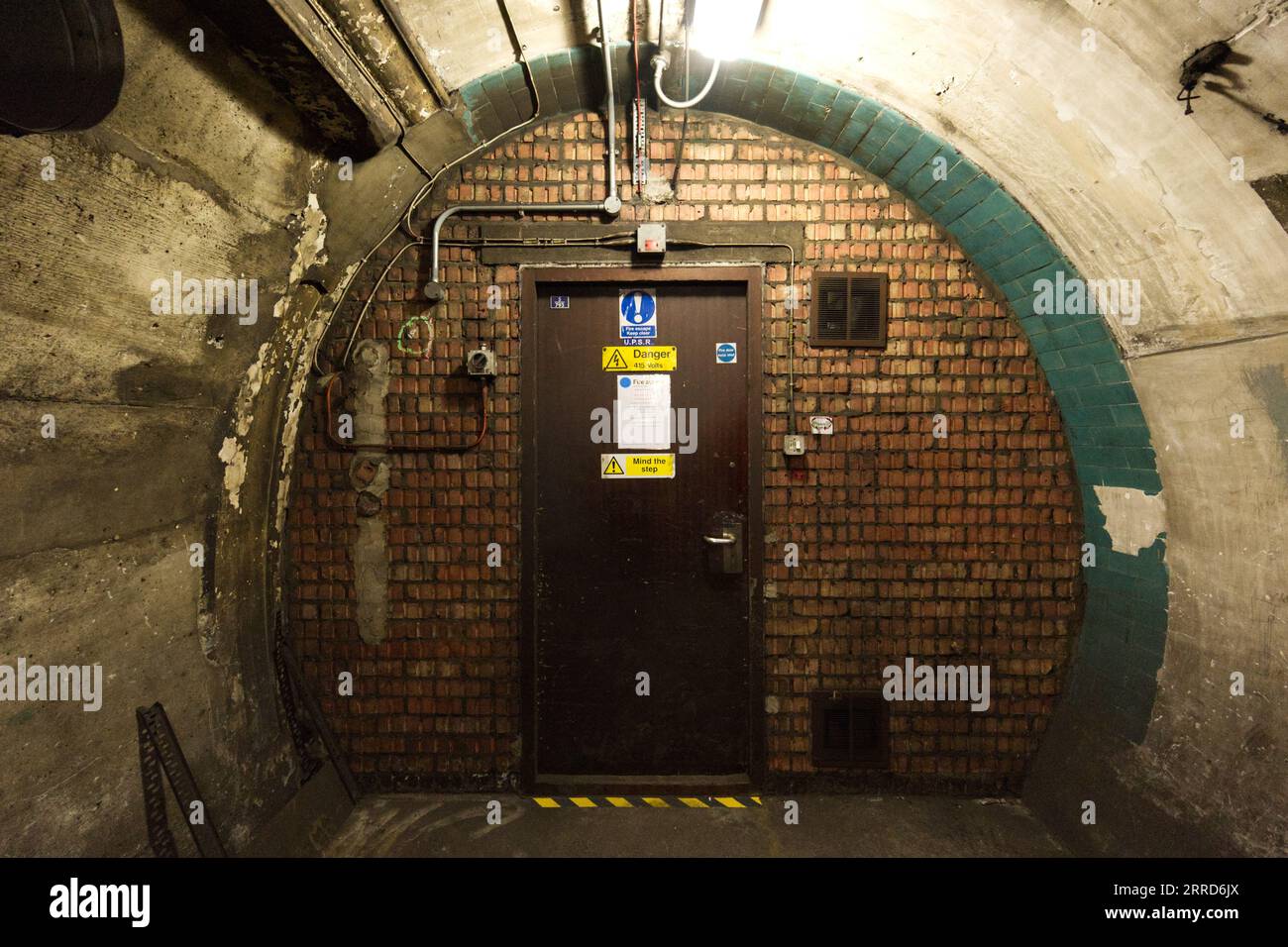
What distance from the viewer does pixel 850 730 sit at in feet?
9.09

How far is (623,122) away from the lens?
2.65m

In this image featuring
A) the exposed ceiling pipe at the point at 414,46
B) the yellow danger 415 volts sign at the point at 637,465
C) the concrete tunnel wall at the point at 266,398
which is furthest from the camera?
the yellow danger 415 volts sign at the point at 637,465

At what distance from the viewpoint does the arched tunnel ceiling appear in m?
1.73

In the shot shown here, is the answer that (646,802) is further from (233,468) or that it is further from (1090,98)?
(1090,98)

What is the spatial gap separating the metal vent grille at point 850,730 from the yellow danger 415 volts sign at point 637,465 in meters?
1.46

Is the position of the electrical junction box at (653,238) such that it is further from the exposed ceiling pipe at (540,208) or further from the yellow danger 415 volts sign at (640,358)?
the yellow danger 415 volts sign at (640,358)

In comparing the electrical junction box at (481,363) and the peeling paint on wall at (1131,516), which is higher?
the electrical junction box at (481,363)

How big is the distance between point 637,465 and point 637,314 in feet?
2.64

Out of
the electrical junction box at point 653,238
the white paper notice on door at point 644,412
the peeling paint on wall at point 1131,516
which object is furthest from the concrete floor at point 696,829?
the electrical junction box at point 653,238

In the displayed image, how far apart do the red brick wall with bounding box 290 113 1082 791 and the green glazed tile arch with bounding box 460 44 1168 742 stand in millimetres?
82

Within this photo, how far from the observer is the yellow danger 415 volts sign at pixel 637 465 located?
9.23ft

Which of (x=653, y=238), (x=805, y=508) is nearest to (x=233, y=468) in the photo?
(x=653, y=238)

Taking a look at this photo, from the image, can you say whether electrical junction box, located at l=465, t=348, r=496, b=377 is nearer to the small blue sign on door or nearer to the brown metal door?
the brown metal door
